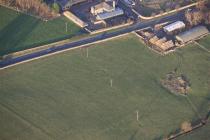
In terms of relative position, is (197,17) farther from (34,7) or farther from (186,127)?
(34,7)

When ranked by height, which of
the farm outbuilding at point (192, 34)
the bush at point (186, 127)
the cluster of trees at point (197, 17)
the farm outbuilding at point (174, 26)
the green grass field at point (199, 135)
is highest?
the cluster of trees at point (197, 17)

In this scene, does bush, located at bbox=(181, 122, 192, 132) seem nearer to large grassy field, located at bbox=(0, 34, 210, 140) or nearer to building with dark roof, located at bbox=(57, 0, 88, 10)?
large grassy field, located at bbox=(0, 34, 210, 140)

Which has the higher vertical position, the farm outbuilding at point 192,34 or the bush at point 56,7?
the bush at point 56,7

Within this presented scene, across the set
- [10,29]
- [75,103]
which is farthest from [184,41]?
[10,29]

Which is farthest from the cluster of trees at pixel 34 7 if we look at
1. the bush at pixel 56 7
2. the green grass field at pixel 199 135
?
the green grass field at pixel 199 135

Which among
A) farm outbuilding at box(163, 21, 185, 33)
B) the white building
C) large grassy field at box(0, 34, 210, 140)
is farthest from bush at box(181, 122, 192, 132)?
the white building

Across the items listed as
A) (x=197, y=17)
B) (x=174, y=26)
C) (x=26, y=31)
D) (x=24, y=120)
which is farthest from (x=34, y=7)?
(x=197, y=17)

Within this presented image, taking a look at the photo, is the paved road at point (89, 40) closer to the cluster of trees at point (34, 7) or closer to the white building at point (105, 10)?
the white building at point (105, 10)

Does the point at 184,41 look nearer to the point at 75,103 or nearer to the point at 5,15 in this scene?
the point at 75,103
